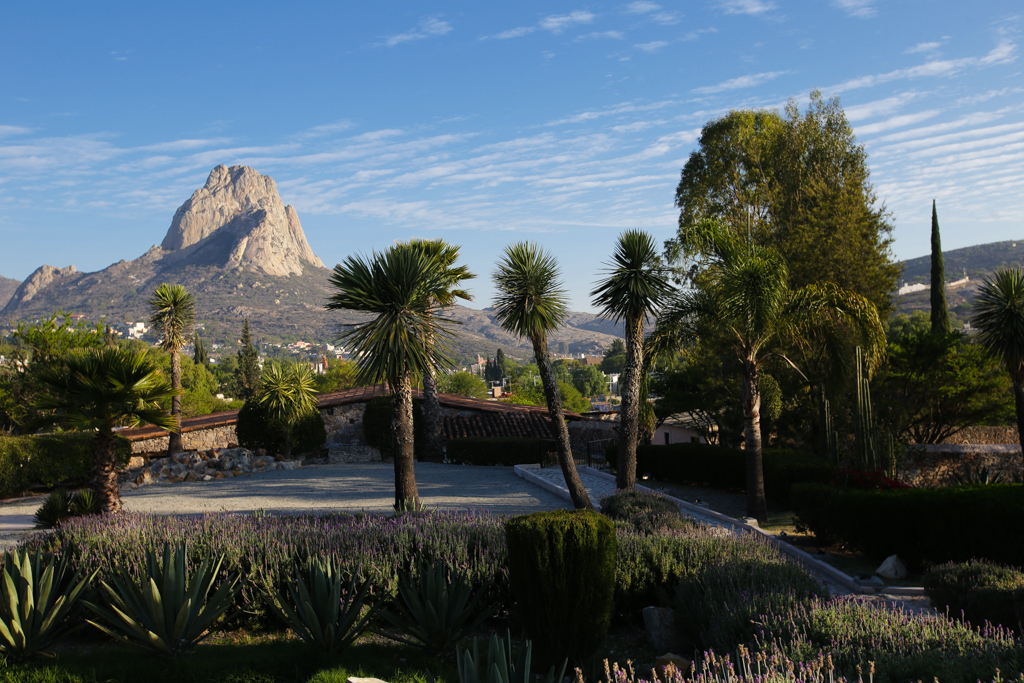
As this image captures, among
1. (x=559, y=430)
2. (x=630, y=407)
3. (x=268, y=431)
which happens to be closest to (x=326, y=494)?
(x=559, y=430)

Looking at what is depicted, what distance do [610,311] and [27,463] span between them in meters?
16.8

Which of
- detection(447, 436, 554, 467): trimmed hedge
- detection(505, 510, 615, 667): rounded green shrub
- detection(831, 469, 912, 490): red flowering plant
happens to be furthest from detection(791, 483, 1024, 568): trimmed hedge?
detection(447, 436, 554, 467): trimmed hedge

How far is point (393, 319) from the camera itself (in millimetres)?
11531

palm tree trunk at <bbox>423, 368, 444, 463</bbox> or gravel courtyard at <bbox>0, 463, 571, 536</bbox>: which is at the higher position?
palm tree trunk at <bbox>423, 368, 444, 463</bbox>

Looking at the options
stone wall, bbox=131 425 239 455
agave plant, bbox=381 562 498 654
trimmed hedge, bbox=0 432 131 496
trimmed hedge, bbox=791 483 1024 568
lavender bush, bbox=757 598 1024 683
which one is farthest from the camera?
stone wall, bbox=131 425 239 455

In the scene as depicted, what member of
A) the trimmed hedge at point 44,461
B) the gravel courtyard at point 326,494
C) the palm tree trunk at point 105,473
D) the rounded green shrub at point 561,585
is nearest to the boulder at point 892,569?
the rounded green shrub at point 561,585

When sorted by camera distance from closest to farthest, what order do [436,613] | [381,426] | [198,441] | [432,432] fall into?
[436,613] → [432,432] → [381,426] → [198,441]

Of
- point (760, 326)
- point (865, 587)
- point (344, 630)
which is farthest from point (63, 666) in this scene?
point (760, 326)

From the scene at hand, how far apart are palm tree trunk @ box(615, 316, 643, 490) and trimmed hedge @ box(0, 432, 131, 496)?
1348 centimetres

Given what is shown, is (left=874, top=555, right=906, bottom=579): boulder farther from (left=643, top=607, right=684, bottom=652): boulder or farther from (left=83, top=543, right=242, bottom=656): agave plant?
(left=83, top=543, right=242, bottom=656): agave plant

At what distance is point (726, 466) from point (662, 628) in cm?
1294

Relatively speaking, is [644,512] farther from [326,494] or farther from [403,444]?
[326,494]

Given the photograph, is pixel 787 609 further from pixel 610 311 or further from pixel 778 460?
pixel 778 460

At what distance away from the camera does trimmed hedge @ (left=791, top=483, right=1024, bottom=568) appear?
350 inches
